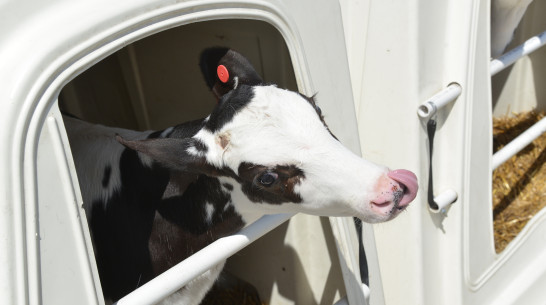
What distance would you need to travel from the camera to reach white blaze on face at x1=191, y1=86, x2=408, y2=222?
1204mm

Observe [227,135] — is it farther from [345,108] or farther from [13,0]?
[13,0]

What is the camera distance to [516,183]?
277 centimetres

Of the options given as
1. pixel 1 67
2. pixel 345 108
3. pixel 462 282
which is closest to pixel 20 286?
pixel 1 67

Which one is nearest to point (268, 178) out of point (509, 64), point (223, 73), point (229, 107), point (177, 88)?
point (229, 107)

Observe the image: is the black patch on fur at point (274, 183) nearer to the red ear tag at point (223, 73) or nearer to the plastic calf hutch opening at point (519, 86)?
the red ear tag at point (223, 73)

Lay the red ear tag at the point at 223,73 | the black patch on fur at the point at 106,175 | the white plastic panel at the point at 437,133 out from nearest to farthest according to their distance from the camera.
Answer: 1. the red ear tag at the point at 223,73
2. the black patch on fur at the point at 106,175
3. the white plastic panel at the point at 437,133

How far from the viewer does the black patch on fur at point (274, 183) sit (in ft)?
4.08

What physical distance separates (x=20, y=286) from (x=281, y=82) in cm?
97

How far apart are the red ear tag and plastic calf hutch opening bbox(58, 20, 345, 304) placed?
9.5 inches

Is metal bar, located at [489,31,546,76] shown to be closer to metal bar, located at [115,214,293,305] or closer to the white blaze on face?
the white blaze on face

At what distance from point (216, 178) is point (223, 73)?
255 millimetres

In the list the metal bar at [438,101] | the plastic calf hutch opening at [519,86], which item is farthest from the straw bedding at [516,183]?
the metal bar at [438,101]

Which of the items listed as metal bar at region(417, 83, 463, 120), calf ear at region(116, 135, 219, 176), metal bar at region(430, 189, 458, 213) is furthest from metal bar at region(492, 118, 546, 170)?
calf ear at region(116, 135, 219, 176)

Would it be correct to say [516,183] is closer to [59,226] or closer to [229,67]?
[229,67]
